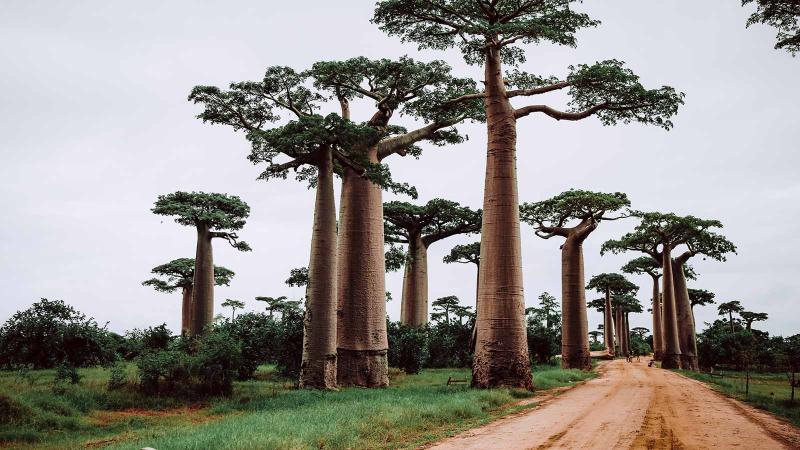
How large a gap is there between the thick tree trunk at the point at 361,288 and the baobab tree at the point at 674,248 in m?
13.2

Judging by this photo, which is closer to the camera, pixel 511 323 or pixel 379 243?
pixel 511 323

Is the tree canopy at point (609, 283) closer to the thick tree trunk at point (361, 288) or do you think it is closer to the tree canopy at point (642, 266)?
the tree canopy at point (642, 266)

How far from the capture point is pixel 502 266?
12922 millimetres

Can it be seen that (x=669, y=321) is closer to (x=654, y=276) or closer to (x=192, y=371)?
(x=654, y=276)

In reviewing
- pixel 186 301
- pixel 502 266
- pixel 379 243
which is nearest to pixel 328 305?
pixel 379 243

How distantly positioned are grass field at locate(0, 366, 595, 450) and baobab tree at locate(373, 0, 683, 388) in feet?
4.81

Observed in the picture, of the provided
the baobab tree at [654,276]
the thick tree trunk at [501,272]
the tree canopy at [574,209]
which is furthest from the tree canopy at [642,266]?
the thick tree trunk at [501,272]

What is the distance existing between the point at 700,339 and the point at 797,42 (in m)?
33.2

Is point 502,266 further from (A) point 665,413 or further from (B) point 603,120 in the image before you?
(B) point 603,120

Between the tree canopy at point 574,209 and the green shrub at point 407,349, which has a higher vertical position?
the tree canopy at point 574,209

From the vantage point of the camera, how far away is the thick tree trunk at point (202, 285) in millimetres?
22805

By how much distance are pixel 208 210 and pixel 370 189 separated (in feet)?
35.4

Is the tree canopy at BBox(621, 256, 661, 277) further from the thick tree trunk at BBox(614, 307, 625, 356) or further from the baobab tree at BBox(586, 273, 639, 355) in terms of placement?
the thick tree trunk at BBox(614, 307, 625, 356)

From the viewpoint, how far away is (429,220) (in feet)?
83.2
